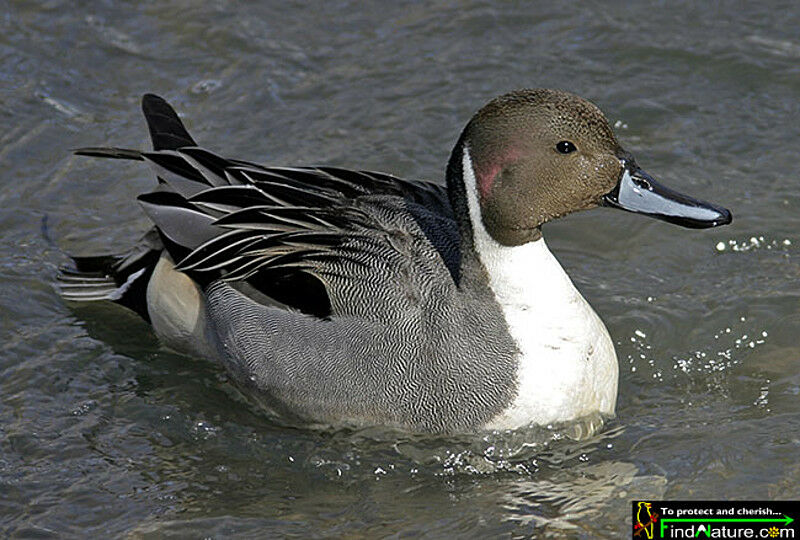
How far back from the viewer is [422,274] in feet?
16.4

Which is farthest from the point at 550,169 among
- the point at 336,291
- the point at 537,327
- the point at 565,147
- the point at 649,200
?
Answer: the point at 336,291

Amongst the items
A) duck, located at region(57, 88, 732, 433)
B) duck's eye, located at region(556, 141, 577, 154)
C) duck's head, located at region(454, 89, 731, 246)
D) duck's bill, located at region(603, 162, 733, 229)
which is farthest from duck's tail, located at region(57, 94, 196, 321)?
duck's bill, located at region(603, 162, 733, 229)

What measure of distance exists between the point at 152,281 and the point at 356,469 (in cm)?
147

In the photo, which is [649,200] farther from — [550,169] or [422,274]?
[422,274]

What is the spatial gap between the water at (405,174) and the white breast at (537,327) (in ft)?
0.53

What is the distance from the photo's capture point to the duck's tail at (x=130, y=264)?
585 centimetres

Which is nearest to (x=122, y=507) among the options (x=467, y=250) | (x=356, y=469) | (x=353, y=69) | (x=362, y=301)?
(x=356, y=469)

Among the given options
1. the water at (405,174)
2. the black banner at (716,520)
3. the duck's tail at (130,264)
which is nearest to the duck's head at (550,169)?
the water at (405,174)

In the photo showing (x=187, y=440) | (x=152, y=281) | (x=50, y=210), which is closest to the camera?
(x=187, y=440)

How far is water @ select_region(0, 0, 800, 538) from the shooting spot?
15.6 feet

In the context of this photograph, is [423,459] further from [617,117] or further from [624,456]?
[617,117]

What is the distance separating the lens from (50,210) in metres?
6.82

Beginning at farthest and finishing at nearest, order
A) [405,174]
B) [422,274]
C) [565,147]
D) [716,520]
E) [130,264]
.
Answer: [405,174]
[130,264]
[422,274]
[565,147]
[716,520]

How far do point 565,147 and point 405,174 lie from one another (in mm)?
2244
